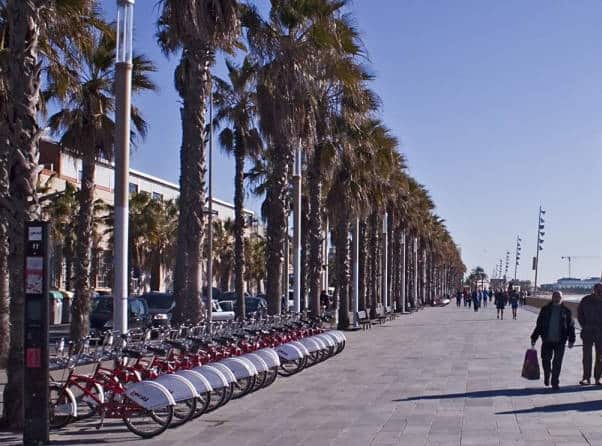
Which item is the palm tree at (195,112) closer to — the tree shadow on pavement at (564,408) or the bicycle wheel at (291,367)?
the bicycle wheel at (291,367)

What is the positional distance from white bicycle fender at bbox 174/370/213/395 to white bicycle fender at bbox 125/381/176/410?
925mm

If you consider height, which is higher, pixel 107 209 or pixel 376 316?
pixel 107 209

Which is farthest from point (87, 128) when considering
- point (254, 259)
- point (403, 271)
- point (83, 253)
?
point (254, 259)

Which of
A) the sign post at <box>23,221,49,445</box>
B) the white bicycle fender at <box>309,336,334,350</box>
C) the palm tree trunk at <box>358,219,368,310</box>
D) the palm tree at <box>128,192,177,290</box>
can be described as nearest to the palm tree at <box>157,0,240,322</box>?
the white bicycle fender at <box>309,336,334,350</box>

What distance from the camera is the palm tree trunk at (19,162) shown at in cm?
1142

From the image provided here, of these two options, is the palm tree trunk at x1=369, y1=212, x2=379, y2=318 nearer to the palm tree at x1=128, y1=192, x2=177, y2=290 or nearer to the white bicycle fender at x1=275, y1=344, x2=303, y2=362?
the palm tree at x1=128, y1=192, x2=177, y2=290

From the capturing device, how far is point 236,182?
3612cm

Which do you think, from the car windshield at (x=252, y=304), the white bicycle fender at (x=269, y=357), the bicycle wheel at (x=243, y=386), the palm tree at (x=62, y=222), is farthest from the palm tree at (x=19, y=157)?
the car windshield at (x=252, y=304)

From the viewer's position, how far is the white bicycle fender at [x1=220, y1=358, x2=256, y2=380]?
14102 millimetres

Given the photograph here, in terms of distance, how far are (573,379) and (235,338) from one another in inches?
261

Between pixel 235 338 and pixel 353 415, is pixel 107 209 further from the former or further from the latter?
pixel 353 415

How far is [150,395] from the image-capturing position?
36.3 ft

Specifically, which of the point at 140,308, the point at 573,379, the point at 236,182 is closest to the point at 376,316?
the point at 236,182

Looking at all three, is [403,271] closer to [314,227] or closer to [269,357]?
[314,227]
